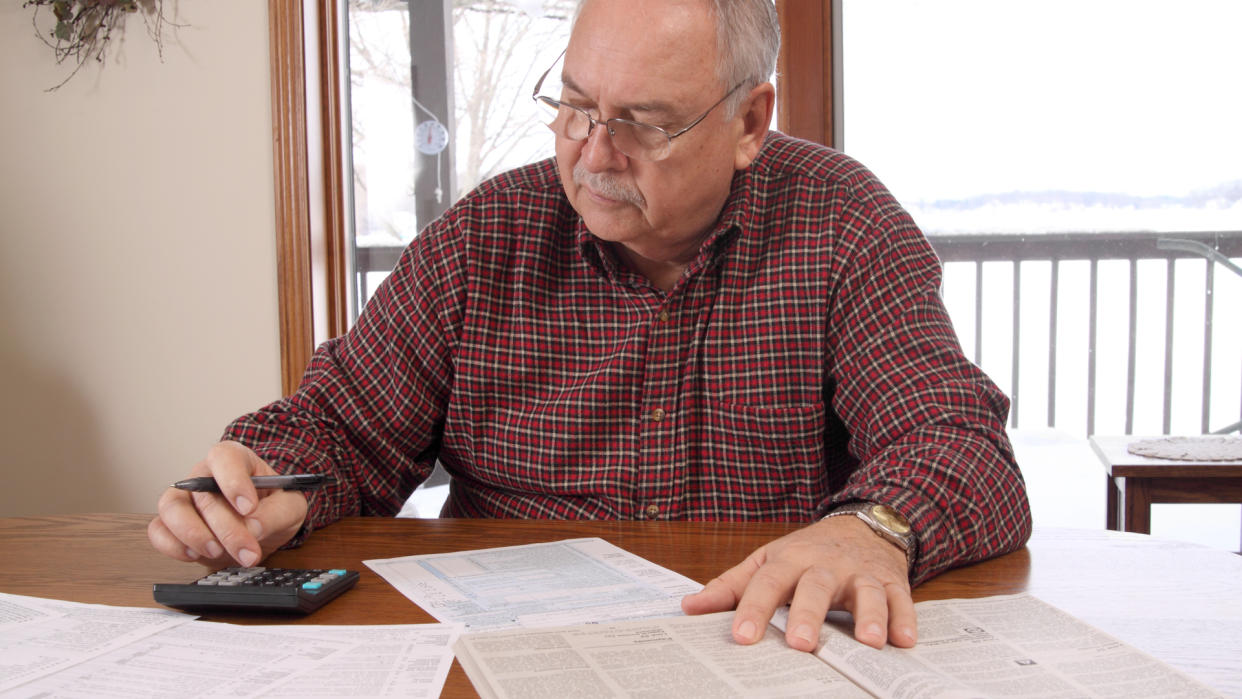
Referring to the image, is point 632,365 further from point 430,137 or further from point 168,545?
point 430,137

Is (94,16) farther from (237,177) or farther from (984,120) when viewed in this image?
(984,120)

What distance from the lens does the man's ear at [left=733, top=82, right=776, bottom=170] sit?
3.98 feet

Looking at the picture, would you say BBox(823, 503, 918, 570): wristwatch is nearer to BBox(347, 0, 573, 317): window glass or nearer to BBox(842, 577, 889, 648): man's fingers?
BBox(842, 577, 889, 648): man's fingers

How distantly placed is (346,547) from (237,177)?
170 cm

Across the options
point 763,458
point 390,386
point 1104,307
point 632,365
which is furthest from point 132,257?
point 1104,307

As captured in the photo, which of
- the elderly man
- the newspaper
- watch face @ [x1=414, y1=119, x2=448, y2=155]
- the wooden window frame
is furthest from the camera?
watch face @ [x1=414, y1=119, x2=448, y2=155]

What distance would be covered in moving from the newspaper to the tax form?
2.1 inches

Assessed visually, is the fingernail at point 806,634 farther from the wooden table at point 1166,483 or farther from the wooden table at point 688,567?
the wooden table at point 1166,483

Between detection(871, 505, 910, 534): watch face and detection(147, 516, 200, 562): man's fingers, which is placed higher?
detection(871, 505, 910, 534): watch face

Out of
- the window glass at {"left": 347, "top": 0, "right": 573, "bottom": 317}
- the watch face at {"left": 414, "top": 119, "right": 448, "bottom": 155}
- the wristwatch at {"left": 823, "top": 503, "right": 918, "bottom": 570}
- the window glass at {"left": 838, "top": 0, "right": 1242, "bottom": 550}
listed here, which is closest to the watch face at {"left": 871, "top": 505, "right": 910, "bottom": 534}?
the wristwatch at {"left": 823, "top": 503, "right": 918, "bottom": 570}

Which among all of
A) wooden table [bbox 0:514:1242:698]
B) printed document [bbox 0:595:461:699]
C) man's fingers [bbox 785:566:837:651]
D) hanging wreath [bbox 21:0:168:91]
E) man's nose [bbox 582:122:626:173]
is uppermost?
hanging wreath [bbox 21:0:168:91]

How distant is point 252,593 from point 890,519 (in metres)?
0.52

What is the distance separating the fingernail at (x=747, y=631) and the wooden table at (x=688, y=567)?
169mm

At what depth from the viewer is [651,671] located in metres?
0.57
